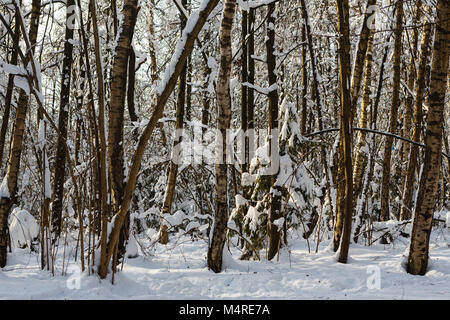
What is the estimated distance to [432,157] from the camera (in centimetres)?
385

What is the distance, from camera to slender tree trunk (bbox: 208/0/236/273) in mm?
4039

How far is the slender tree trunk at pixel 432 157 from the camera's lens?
12.5 feet

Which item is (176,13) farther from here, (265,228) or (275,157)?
(265,228)

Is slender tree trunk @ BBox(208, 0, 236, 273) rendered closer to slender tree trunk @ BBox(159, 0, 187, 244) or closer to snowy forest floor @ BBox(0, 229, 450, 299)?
snowy forest floor @ BBox(0, 229, 450, 299)

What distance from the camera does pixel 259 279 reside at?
3.68 m

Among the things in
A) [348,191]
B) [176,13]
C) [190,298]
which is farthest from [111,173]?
A: [176,13]

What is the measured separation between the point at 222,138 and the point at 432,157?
2345 mm

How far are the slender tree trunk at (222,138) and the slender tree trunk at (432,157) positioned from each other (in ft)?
7.07

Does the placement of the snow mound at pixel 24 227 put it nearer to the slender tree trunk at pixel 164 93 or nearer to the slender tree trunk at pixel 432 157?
the slender tree trunk at pixel 164 93

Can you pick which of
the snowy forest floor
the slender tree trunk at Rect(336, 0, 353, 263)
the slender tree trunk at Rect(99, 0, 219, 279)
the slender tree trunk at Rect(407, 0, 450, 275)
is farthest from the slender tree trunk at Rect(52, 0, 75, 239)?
the slender tree trunk at Rect(407, 0, 450, 275)

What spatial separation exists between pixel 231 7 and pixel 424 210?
314cm

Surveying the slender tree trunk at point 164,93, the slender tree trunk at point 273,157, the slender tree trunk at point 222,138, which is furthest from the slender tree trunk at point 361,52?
the slender tree trunk at point 164,93

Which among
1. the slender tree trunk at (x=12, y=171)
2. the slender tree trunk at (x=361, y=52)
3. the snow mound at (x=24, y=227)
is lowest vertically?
the snow mound at (x=24, y=227)
